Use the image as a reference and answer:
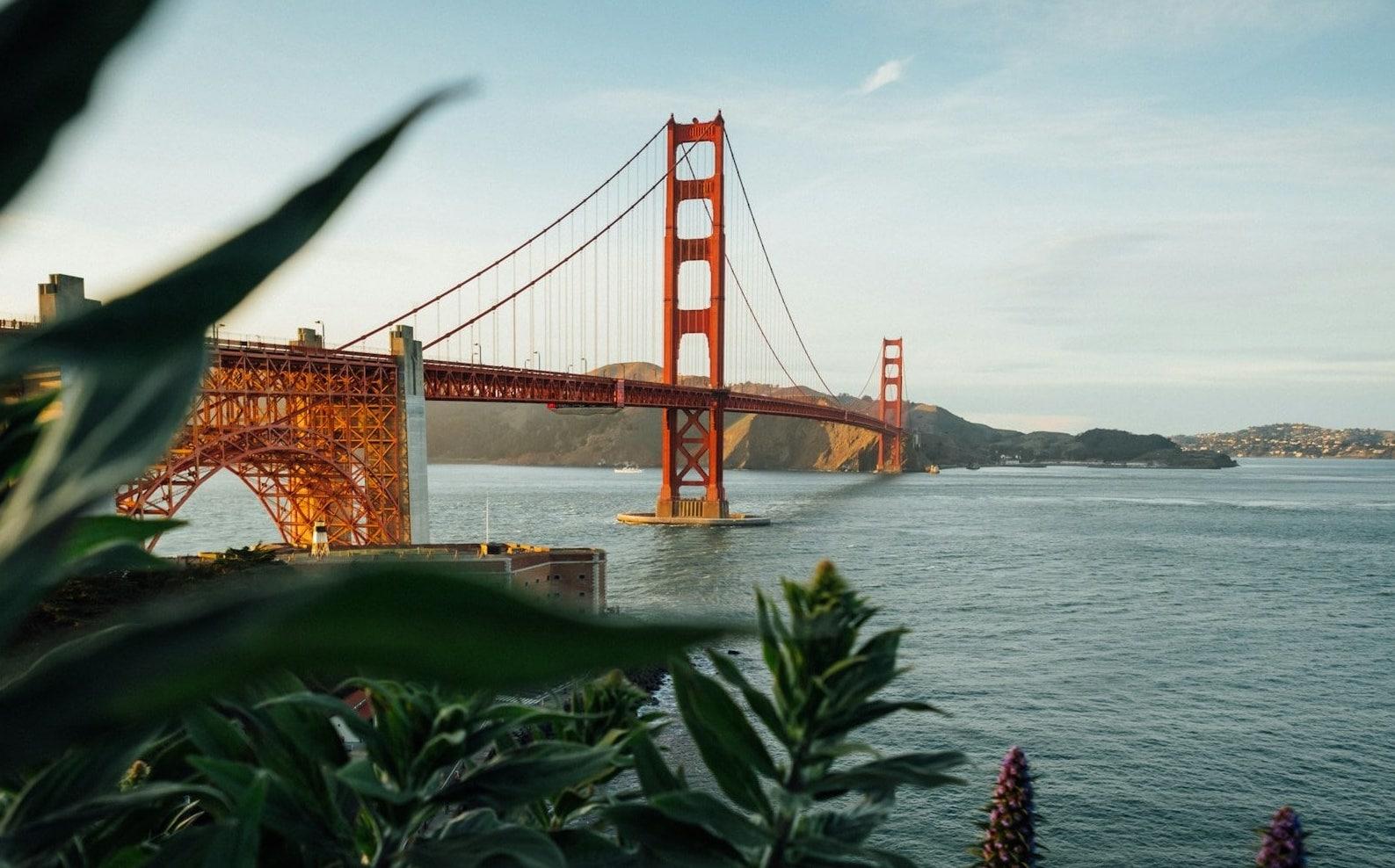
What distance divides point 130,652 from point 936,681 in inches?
1169

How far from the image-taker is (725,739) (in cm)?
106

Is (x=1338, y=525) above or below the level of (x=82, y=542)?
below

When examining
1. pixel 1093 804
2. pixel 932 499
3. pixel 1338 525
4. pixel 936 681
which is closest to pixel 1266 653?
pixel 936 681

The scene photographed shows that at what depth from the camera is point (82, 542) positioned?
73cm

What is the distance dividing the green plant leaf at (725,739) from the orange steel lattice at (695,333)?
59.9 m

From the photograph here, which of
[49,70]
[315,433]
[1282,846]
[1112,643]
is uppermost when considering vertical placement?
[315,433]

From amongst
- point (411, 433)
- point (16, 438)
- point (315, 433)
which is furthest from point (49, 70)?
point (411, 433)

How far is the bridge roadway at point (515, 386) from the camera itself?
108 feet

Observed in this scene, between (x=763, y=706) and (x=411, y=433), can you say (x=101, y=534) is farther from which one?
(x=411, y=433)

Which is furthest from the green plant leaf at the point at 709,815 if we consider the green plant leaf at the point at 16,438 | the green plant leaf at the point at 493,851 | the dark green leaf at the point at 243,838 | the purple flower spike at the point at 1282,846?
the purple flower spike at the point at 1282,846

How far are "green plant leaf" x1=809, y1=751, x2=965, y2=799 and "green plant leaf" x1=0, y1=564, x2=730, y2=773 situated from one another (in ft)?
2.44

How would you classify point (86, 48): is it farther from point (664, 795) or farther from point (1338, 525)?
point (1338, 525)

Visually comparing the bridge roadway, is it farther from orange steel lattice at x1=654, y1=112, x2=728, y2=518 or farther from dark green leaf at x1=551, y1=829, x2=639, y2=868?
dark green leaf at x1=551, y1=829, x2=639, y2=868

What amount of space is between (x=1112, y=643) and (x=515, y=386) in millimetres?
25271
